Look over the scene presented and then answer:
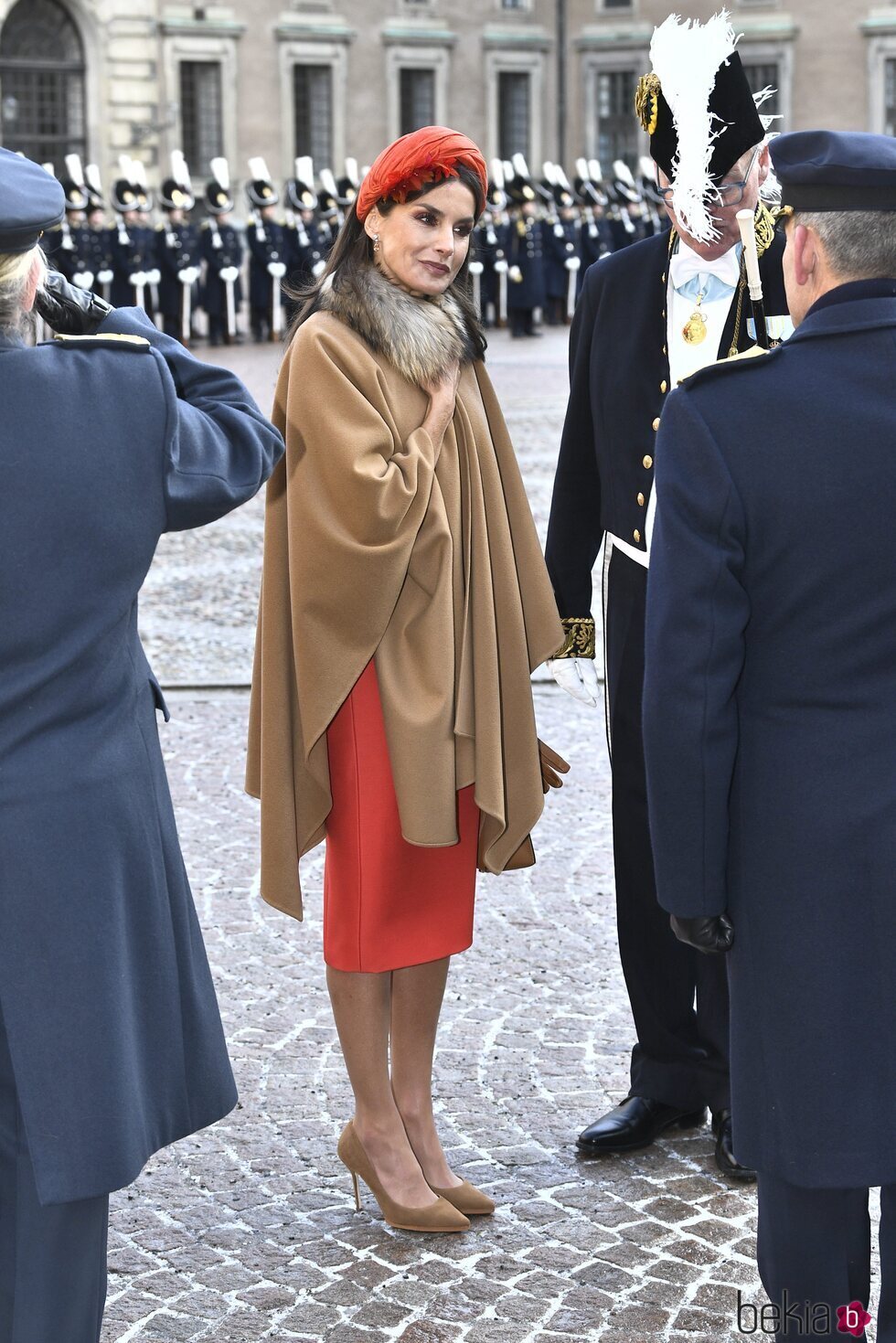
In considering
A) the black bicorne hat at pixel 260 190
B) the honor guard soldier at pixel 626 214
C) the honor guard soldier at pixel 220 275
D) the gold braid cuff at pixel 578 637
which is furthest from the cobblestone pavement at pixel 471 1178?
the honor guard soldier at pixel 626 214

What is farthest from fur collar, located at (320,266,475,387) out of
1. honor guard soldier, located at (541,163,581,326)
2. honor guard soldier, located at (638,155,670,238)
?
honor guard soldier, located at (638,155,670,238)

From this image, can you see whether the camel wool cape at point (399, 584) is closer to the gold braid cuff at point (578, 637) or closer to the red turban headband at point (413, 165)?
the red turban headband at point (413, 165)

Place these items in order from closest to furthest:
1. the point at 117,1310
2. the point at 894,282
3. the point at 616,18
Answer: the point at 894,282 < the point at 117,1310 < the point at 616,18

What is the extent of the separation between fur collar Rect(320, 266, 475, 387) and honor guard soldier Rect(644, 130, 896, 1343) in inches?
34.1

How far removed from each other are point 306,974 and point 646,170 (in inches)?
1058

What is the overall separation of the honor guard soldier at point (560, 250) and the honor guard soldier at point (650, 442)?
22172 millimetres

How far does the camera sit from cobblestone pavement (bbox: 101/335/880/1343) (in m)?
3.01

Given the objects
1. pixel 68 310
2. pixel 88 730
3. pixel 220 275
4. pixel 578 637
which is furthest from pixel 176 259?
pixel 88 730

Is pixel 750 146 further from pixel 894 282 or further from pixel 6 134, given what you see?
pixel 6 134

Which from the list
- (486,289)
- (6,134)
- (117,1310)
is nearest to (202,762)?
(117,1310)

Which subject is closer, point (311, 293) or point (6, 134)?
point (311, 293)

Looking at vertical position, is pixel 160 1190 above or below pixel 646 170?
below

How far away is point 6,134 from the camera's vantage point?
3353 centimetres

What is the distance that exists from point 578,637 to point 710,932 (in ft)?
4.23
